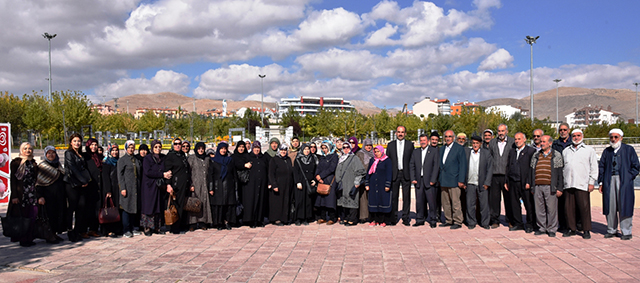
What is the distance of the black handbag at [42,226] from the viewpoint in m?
6.64

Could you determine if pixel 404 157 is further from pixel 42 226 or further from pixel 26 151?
pixel 26 151

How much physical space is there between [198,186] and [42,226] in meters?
2.38

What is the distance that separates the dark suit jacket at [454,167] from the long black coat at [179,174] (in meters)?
4.51

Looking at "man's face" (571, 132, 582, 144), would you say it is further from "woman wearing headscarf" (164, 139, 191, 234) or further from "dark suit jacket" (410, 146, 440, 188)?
"woman wearing headscarf" (164, 139, 191, 234)

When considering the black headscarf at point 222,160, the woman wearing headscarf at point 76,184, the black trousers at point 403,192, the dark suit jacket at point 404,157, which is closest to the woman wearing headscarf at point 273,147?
the black headscarf at point 222,160

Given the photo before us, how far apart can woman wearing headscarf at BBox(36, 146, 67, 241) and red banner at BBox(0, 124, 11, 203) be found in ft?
12.4

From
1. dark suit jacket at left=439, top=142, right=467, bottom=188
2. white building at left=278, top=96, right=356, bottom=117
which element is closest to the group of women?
dark suit jacket at left=439, top=142, right=467, bottom=188

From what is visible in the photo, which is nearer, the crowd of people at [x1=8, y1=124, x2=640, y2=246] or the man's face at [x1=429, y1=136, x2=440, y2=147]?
the crowd of people at [x1=8, y1=124, x2=640, y2=246]

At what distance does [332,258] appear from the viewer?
579 centimetres

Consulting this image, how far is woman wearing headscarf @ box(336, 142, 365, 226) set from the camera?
8.23m

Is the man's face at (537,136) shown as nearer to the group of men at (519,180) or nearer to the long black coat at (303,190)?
the group of men at (519,180)

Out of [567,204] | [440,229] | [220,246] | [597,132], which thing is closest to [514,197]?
[567,204]

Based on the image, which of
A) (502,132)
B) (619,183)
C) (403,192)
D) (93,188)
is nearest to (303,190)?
(403,192)

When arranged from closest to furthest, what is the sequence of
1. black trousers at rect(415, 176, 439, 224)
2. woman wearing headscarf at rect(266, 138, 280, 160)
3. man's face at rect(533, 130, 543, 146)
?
man's face at rect(533, 130, 543, 146)
black trousers at rect(415, 176, 439, 224)
woman wearing headscarf at rect(266, 138, 280, 160)
